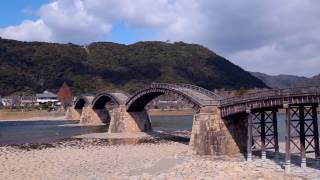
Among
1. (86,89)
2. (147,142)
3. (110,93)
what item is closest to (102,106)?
(110,93)

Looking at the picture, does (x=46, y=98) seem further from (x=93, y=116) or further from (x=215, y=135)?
(x=215, y=135)

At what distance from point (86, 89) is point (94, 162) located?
528ft

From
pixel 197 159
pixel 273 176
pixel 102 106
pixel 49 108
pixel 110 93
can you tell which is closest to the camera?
pixel 273 176

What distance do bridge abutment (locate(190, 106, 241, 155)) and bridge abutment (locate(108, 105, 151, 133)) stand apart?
30.8 m

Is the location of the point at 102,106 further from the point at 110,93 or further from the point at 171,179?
the point at 171,179

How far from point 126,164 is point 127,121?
35630mm

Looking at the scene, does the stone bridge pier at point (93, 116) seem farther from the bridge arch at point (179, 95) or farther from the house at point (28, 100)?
the house at point (28, 100)

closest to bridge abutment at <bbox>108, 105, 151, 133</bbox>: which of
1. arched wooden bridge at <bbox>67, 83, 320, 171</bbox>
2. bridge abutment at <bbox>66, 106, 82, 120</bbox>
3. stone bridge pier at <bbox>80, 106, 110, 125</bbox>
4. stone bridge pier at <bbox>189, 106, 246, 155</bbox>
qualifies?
arched wooden bridge at <bbox>67, 83, 320, 171</bbox>

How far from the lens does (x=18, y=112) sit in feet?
452

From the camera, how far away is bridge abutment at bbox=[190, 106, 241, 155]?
40750mm

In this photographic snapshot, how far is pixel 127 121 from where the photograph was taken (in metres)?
72.7

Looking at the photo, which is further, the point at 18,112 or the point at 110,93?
the point at 18,112

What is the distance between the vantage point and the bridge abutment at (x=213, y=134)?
4075cm

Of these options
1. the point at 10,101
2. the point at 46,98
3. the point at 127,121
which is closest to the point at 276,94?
the point at 127,121
